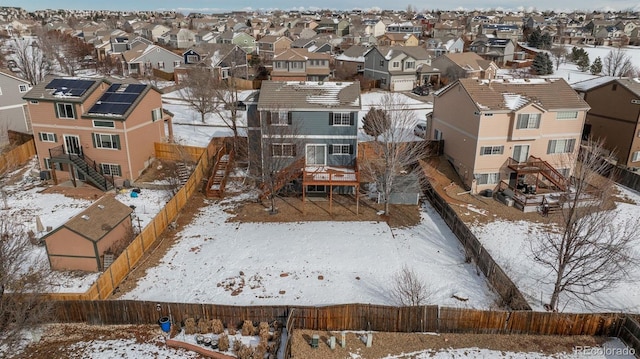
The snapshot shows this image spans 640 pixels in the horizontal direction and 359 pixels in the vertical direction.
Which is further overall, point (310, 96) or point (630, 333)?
point (310, 96)

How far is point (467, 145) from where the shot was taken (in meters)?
36.0

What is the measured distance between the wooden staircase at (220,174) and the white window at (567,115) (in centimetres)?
2843

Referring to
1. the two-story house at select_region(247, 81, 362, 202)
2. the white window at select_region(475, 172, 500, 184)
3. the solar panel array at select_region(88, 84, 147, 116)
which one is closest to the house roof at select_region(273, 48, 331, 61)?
the solar panel array at select_region(88, 84, 147, 116)

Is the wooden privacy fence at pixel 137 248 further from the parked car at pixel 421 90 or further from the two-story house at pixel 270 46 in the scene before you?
the two-story house at pixel 270 46

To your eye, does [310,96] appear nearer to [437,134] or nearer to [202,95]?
[437,134]

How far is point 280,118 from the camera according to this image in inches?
1339

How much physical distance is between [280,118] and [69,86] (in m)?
18.6

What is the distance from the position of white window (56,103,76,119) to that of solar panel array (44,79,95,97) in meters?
0.98

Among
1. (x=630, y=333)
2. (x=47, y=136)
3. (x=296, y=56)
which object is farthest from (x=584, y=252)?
(x=296, y=56)

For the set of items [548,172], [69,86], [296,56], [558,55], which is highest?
[69,86]

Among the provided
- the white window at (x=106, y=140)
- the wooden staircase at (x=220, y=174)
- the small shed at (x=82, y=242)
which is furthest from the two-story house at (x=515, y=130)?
the white window at (x=106, y=140)

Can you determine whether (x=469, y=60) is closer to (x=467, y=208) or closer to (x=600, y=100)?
(x=600, y=100)

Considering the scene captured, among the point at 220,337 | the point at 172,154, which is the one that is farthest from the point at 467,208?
the point at 172,154

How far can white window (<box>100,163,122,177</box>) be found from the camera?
119 feet
